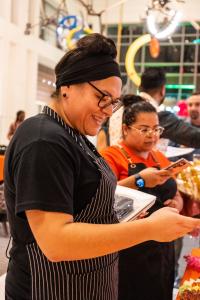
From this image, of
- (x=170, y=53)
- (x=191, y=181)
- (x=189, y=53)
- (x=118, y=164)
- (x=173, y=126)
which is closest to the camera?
(x=118, y=164)

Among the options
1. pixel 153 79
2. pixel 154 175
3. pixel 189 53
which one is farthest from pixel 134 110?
pixel 189 53

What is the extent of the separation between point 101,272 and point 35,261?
219mm

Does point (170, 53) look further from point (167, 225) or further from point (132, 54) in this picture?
point (167, 225)

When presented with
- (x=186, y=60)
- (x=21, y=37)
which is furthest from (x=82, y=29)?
(x=186, y=60)

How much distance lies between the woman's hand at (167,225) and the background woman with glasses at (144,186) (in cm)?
93

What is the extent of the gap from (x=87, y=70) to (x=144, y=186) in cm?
103

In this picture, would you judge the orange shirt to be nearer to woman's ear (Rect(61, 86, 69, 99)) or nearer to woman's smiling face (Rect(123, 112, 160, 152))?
woman's smiling face (Rect(123, 112, 160, 152))

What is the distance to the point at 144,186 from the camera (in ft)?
6.68

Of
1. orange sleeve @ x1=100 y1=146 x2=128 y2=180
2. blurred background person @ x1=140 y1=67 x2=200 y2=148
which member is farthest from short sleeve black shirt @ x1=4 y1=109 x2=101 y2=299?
blurred background person @ x1=140 y1=67 x2=200 y2=148

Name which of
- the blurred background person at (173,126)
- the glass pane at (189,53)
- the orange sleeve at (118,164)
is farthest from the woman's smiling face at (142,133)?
the glass pane at (189,53)

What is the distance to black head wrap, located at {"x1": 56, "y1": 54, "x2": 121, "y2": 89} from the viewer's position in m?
1.12

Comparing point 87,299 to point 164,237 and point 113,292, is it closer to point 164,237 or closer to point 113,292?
point 113,292

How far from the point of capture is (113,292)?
4.44 feet

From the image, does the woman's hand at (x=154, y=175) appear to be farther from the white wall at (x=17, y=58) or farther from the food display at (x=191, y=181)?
the white wall at (x=17, y=58)
